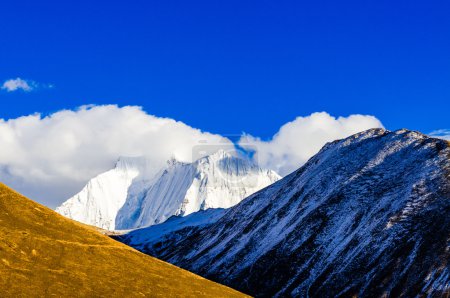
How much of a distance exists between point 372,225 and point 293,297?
2859 centimetres

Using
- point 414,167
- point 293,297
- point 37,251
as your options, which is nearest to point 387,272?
point 293,297

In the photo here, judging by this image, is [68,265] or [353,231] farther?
[353,231]

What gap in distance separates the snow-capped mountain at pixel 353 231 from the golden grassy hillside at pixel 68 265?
4105 centimetres

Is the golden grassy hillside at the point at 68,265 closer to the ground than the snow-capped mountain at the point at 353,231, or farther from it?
closer to the ground

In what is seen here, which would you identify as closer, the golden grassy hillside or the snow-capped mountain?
the golden grassy hillside

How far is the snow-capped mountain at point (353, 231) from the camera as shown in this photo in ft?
370

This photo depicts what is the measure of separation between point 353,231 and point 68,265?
8536 cm

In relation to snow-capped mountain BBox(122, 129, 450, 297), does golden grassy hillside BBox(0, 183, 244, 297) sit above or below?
below

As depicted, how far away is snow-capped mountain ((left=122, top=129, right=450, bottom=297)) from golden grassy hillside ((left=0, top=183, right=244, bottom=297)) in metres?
41.0

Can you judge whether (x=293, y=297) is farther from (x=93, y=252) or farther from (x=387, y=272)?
(x=93, y=252)

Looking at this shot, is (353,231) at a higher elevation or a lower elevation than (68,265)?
higher

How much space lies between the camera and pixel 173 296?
73.7m

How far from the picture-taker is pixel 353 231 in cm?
13912

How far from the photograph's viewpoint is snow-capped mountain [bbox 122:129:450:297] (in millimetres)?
112812
